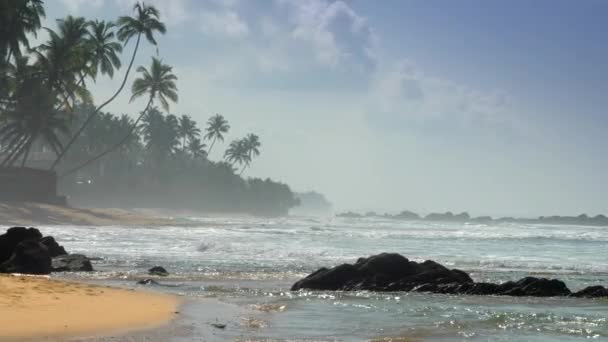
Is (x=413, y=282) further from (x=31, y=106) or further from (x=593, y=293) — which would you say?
(x=31, y=106)

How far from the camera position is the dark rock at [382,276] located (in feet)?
49.0

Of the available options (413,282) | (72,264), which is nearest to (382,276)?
(413,282)

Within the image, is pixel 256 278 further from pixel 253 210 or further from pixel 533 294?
pixel 253 210

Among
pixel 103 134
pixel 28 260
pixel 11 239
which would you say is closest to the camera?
pixel 28 260

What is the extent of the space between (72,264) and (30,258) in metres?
1.61

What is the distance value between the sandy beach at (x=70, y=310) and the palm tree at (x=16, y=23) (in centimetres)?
3646

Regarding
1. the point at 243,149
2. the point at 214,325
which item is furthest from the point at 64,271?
the point at 243,149

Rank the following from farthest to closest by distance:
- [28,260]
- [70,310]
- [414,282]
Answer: [28,260], [414,282], [70,310]

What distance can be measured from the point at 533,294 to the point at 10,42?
137ft

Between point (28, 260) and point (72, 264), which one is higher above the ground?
point (28, 260)

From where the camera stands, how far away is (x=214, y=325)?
914 centimetres

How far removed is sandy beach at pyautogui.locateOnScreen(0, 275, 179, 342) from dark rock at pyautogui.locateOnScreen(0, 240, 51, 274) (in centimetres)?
316

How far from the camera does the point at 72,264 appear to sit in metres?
17.2

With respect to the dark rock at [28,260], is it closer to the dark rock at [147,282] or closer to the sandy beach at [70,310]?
the dark rock at [147,282]
